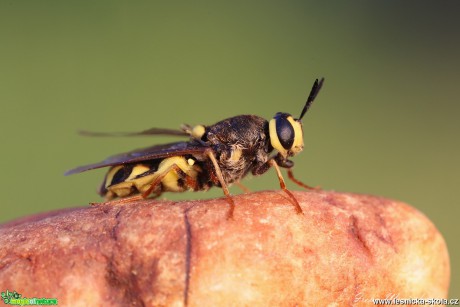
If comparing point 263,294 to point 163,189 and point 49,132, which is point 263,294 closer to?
point 163,189

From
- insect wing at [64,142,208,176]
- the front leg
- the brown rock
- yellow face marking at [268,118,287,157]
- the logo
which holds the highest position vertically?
yellow face marking at [268,118,287,157]

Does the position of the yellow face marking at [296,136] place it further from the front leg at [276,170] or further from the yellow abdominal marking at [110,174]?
the yellow abdominal marking at [110,174]

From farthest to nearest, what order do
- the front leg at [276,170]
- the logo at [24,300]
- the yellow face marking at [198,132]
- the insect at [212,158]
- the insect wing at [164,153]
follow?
1. the yellow face marking at [198,132]
2. the insect at [212,158]
3. the insect wing at [164,153]
4. the front leg at [276,170]
5. the logo at [24,300]

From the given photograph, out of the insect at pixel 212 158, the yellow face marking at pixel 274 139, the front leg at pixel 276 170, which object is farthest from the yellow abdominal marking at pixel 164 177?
the yellow face marking at pixel 274 139

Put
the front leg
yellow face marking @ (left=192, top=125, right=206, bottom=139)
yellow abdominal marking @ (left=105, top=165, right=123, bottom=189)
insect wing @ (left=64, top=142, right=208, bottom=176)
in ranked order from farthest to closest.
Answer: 1. yellow abdominal marking @ (left=105, top=165, right=123, bottom=189)
2. yellow face marking @ (left=192, top=125, right=206, bottom=139)
3. insect wing @ (left=64, top=142, right=208, bottom=176)
4. the front leg

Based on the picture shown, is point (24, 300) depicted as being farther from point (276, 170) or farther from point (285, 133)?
point (285, 133)

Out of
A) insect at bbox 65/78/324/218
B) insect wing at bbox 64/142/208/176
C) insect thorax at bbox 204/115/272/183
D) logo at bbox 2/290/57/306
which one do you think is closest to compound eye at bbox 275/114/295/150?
insect at bbox 65/78/324/218

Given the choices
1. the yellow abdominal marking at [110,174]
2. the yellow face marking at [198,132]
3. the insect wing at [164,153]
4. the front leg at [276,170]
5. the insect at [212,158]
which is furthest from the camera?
the yellow abdominal marking at [110,174]

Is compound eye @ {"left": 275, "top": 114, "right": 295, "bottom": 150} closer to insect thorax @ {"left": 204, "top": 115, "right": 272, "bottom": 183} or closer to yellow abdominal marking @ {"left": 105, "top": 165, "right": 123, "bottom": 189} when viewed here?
insect thorax @ {"left": 204, "top": 115, "right": 272, "bottom": 183}
